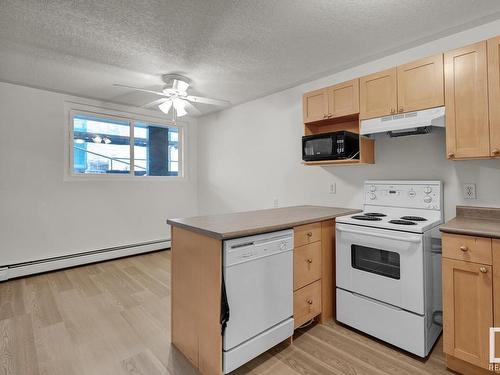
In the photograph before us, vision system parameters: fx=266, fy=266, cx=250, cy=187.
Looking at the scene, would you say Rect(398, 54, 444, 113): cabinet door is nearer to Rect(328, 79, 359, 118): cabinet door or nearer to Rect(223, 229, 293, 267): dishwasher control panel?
Rect(328, 79, 359, 118): cabinet door

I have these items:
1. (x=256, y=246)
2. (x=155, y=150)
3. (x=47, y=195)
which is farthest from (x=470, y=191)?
(x=47, y=195)

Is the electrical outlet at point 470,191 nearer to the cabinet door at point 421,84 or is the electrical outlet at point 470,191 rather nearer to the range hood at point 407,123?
the range hood at point 407,123

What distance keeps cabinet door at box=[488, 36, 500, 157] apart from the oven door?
813 millimetres

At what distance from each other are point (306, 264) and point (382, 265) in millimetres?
570

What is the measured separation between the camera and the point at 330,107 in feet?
8.85

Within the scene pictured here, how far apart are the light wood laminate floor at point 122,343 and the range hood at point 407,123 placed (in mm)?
1686

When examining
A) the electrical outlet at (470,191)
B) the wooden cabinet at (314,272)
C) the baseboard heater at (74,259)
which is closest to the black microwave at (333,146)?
the wooden cabinet at (314,272)

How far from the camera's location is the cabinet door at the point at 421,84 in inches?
79.5

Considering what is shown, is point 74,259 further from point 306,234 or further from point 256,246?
point 306,234

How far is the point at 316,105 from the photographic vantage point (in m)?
2.82

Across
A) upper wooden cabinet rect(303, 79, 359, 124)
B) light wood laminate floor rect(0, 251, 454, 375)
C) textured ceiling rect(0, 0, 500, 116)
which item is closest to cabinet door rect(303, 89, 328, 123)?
upper wooden cabinet rect(303, 79, 359, 124)

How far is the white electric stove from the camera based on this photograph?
183 centimetres

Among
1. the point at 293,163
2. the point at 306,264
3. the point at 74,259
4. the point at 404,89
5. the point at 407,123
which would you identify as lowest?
the point at 74,259

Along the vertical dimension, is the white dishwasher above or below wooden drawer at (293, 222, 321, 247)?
A: below
